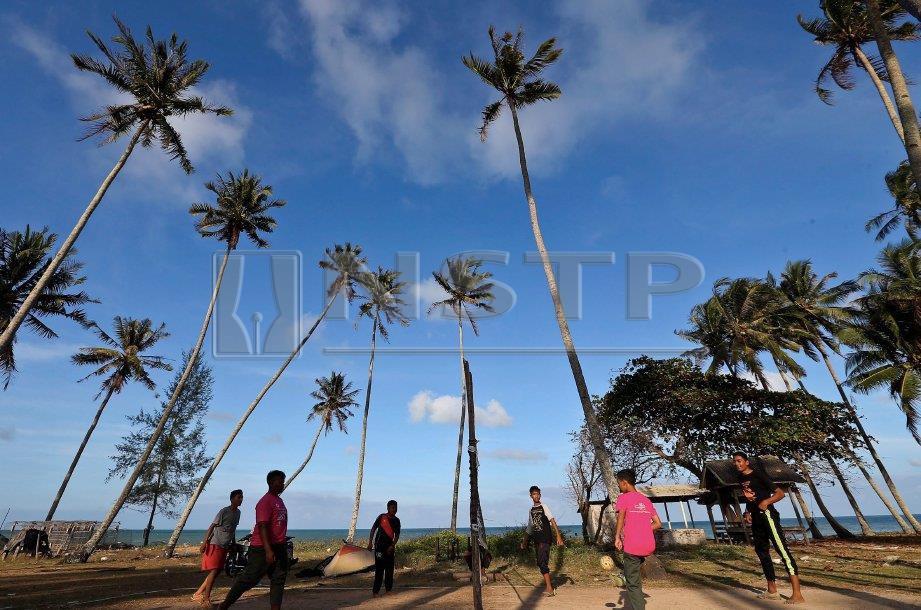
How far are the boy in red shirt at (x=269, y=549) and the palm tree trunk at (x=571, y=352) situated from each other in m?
8.78

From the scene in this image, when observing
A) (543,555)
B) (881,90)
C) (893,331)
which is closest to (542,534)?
(543,555)

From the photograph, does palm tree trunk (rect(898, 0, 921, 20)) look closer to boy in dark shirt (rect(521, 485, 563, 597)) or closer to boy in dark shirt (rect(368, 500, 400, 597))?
boy in dark shirt (rect(521, 485, 563, 597))

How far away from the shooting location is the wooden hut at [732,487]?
2216cm

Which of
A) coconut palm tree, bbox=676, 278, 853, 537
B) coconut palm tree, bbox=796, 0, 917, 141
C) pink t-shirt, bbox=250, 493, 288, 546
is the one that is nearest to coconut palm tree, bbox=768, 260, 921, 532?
coconut palm tree, bbox=676, 278, 853, 537

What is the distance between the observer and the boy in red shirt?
598 cm

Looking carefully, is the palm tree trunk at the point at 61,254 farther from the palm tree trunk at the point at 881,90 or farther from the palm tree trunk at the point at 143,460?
the palm tree trunk at the point at 881,90

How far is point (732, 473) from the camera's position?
75.0 ft

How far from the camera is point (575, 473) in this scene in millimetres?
27719

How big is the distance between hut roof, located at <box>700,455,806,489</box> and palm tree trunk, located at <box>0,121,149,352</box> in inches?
1087

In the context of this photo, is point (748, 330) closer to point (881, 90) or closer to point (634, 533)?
point (881, 90)

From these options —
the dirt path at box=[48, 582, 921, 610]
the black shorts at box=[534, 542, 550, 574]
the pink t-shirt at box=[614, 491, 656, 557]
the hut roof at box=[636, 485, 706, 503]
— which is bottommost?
the dirt path at box=[48, 582, 921, 610]

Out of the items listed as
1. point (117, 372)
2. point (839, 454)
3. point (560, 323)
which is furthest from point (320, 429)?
point (839, 454)

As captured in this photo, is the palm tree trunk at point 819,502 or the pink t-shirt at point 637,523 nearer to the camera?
the pink t-shirt at point 637,523

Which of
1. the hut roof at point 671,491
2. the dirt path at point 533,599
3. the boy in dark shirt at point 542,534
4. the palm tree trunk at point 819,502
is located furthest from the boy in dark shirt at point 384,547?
the palm tree trunk at point 819,502
